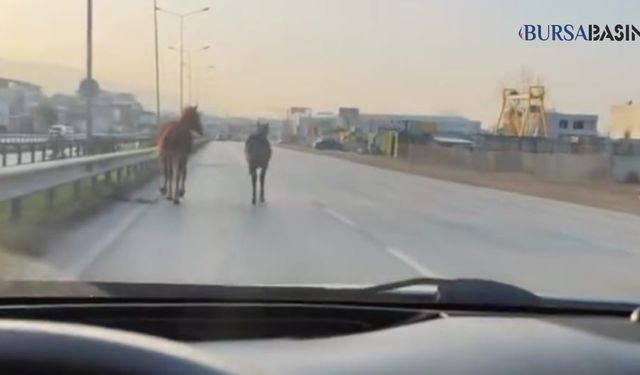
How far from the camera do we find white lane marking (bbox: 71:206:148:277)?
10.6m

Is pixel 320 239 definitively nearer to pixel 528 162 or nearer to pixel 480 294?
pixel 480 294

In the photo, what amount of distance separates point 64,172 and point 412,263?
6.71 metres

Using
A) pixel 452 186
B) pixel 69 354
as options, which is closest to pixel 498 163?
pixel 452 186

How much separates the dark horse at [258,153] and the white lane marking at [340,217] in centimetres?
103

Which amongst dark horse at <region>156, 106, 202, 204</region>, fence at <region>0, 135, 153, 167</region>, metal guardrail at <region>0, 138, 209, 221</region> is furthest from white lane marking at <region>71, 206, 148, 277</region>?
fence at <region>0, 135, 153, 167</region>

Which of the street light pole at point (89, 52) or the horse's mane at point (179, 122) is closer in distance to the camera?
the street light pole at point (89, 52)

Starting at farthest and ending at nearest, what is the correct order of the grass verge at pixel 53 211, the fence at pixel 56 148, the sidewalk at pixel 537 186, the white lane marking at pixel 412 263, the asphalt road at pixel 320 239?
1. the sidewalk at pixel 537 186
2. the fence at pixel 56 148
3. the grass verge at pixel 53 211
4. the white lane marking at pixel 412 263
5. the asphalt road at pixel 320 239

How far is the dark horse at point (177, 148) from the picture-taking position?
10055 mm

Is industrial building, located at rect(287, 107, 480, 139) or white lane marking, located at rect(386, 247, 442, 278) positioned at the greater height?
industrial building, located at rect(287, 107, 480, 139)

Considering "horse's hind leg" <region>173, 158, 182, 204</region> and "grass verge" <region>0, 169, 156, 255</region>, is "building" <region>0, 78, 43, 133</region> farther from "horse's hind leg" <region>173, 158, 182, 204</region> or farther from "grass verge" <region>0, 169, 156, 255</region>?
"horse's hind leg" <region>173, 158, 182, 204</region>

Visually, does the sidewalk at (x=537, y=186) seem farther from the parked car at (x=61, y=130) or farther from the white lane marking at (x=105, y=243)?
the parked car at (x=61, y=130)

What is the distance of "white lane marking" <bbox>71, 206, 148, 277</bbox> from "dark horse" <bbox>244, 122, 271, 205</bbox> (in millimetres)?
1667

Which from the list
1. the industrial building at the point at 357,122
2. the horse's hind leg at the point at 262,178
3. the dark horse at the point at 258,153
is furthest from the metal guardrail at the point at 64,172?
the horse's hind leg at the point at 262,178

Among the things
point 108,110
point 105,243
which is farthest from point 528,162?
point 108,110
